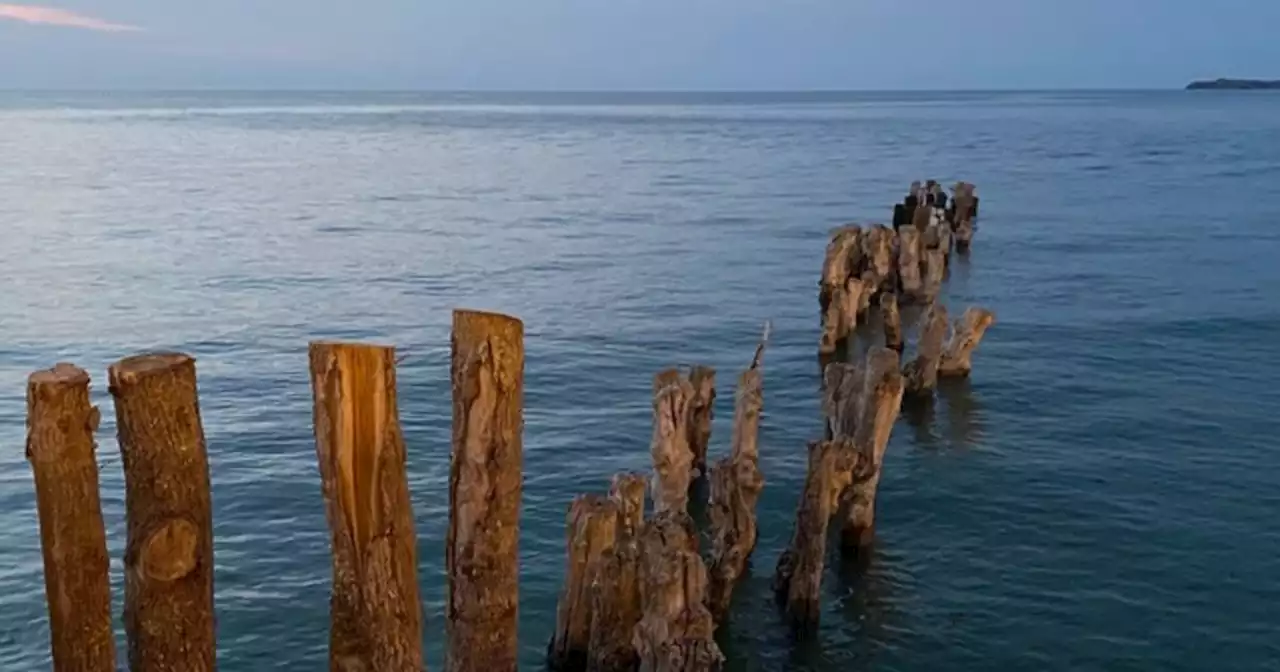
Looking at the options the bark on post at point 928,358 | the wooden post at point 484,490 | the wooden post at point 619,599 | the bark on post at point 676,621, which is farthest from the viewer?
the bark on post at point 928,358

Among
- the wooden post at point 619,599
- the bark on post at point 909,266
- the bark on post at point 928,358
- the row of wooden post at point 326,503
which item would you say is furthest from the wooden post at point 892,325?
the row of wooden post at point 326,503

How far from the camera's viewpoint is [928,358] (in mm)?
32188

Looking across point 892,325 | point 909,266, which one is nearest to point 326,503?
point 892,325

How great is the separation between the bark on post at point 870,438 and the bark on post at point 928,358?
9.59 m

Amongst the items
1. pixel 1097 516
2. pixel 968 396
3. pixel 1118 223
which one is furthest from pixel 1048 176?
pixel 1097 516

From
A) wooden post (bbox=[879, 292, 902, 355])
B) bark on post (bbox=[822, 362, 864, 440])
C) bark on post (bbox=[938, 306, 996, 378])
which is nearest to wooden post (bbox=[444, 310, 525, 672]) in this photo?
bark on post (bbox=[822, 362, 864, 440])

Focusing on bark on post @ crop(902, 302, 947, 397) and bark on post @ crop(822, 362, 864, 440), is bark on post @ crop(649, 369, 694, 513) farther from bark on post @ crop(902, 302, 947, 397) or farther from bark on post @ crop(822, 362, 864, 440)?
bark on post @ crop(902, 302, 947, 397)

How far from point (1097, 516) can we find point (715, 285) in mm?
26533

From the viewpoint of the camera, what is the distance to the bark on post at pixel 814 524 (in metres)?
18.7

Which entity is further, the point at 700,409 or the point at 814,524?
the point at 700,409

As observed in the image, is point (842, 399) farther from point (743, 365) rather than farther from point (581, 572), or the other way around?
point (743, 365)

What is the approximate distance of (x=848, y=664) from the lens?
1809 cm

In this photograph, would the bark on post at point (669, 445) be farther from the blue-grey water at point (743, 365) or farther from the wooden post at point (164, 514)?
the wooden post at point (164, 514)

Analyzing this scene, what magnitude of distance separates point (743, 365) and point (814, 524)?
1739 cm
